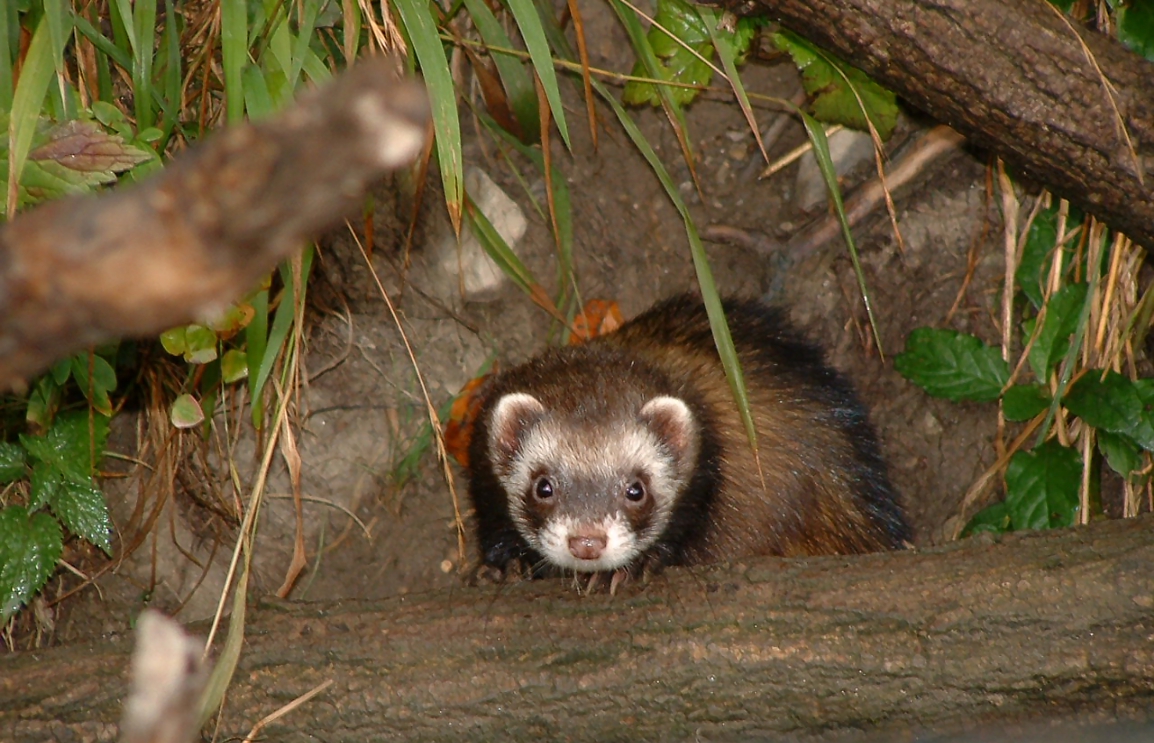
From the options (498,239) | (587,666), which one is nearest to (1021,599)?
(587,666)

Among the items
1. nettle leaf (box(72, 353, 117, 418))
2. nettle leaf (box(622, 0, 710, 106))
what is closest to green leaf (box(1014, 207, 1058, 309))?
nettle leaf (box(622, 0, 710, 106))

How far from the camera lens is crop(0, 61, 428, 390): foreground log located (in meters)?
0.91

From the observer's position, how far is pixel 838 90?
4301 millimetres

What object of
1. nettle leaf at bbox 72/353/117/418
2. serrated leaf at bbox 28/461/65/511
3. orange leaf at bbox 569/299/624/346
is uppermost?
nettle leaf at bbox 72/353/117/418

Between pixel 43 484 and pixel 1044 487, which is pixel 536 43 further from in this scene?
pixel 1044 487

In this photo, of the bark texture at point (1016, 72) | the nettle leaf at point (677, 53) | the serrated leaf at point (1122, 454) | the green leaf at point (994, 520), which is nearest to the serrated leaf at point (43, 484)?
the nettle leaf at point (677, 53)

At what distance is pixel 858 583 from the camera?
308cm

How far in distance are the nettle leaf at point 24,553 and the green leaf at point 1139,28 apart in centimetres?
406

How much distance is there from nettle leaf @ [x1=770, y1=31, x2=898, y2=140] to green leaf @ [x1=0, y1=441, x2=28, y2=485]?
309cm

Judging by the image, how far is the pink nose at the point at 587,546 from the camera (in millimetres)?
3357

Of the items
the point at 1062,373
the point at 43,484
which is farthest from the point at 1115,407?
the point at 43,484

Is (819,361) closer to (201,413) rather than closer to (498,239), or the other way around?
(498,239)

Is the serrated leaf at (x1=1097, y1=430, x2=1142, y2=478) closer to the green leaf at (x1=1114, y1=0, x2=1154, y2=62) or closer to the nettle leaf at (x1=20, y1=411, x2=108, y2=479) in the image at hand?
the green leaf at (x1=1114, y1=0, x2=1154, y2=62)

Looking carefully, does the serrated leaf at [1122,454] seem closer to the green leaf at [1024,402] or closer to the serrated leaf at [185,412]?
the green leaf at [1024,402]
